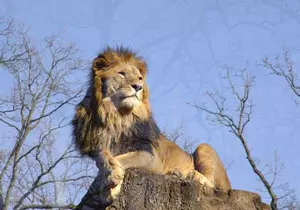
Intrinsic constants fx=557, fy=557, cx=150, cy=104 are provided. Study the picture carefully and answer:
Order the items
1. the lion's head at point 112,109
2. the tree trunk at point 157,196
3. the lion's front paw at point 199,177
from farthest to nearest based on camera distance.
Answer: the lion's head at point 112,109 → the lion's front paw at point 199,177 → the tree trunk at point 157,196

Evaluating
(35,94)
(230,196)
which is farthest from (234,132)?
(230,196)

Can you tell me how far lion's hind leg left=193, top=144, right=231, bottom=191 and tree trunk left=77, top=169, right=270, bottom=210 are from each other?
129 centimetres

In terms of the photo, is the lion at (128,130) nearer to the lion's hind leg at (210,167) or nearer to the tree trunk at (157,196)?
the lion's hind leg at (210,167)

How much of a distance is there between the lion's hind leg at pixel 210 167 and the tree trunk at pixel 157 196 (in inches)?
50.7

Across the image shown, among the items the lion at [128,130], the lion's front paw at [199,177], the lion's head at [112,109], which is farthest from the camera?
the lion's head at [112,109]

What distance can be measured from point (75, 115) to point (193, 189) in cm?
225

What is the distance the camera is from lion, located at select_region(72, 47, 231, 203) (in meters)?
6.35

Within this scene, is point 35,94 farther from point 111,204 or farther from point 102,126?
point 111,204

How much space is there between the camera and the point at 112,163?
536cm

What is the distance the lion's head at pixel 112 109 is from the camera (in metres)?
6.48

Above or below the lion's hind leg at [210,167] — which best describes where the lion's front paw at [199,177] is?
below

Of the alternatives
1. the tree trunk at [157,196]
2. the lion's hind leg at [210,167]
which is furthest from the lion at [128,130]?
the tree trunk at [157,196]

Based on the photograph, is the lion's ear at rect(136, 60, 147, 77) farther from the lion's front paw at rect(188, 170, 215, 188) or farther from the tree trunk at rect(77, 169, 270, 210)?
the tree trunk at rect(77, 169, 270, 210)

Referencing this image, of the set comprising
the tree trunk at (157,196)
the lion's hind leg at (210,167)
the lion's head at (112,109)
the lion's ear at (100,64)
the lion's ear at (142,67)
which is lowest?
the tree trunk at (157,196)
